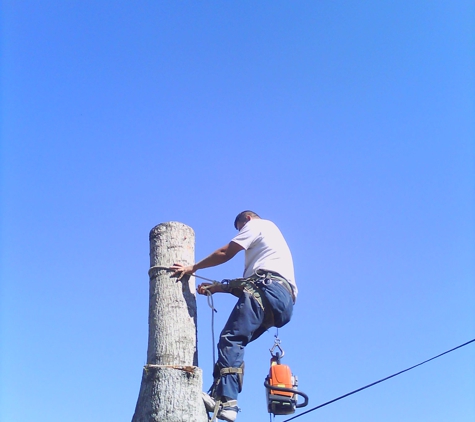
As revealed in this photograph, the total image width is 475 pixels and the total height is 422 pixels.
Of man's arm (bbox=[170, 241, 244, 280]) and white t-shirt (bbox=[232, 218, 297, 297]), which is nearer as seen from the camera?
man's arm (bbox=[170, 241, 244, 280])

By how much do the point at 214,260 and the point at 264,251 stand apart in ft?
1.29

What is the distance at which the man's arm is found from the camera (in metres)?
4.06

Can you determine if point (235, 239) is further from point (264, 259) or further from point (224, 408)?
point (224, 408)

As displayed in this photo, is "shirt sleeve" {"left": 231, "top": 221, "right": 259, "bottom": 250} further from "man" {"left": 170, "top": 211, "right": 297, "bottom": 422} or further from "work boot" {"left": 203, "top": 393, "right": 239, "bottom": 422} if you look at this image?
"work boot" {"left": 203, "top": 393, "right": 239, "bottom": 422}

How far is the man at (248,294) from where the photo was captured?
381cm

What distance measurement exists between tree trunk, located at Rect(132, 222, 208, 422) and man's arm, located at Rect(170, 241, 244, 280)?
53 millimetres

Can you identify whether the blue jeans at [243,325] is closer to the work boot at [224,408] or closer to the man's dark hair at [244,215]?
the work boot at [224,408]

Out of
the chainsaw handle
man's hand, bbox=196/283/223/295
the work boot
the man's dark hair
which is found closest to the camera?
the work boot

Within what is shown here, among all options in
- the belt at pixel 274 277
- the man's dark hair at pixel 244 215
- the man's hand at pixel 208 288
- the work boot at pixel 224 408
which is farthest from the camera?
the man's dark hair at pixel 244 215

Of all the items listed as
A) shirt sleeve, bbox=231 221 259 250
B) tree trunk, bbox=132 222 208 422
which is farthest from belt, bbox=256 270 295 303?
tree trunk, bbox=132 222 208 422

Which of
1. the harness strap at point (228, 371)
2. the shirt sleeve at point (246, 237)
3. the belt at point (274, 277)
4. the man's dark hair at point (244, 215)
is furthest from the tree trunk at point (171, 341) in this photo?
the man's dark hair at point (244, 215)

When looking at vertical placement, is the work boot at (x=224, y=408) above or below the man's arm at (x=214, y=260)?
below

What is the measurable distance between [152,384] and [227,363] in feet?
1.73

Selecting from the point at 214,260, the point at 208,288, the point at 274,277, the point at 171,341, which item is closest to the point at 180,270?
the point at 214,260
